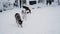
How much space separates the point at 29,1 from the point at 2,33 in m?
3.96

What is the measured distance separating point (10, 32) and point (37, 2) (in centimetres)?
440

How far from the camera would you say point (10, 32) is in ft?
9.49

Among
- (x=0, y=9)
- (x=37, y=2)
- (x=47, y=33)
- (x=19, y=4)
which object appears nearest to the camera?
(x=47, y=33)

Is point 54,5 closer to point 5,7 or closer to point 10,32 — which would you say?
point 5,7

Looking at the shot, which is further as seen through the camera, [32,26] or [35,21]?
[35,21]

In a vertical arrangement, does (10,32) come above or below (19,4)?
below

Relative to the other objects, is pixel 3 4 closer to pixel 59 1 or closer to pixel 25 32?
pixel 25 32

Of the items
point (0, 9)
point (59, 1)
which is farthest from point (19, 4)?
point (59, 1)

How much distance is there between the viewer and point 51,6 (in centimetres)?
766

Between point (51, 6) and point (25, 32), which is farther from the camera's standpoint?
point (51, 6)

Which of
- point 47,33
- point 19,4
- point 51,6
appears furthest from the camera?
point 51,6

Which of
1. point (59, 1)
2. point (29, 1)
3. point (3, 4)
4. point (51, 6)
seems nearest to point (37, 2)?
point (29, 1)

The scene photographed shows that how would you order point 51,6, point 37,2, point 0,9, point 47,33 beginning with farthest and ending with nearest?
1. point 51,6
2. point 37,2
3. point 0,9
4. point 47,33

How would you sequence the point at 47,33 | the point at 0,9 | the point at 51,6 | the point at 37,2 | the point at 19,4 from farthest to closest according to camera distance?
the point at 51,6 → the point at 37,2 → the point at 19,4 → the point at 0,9 → the point at 47,33
